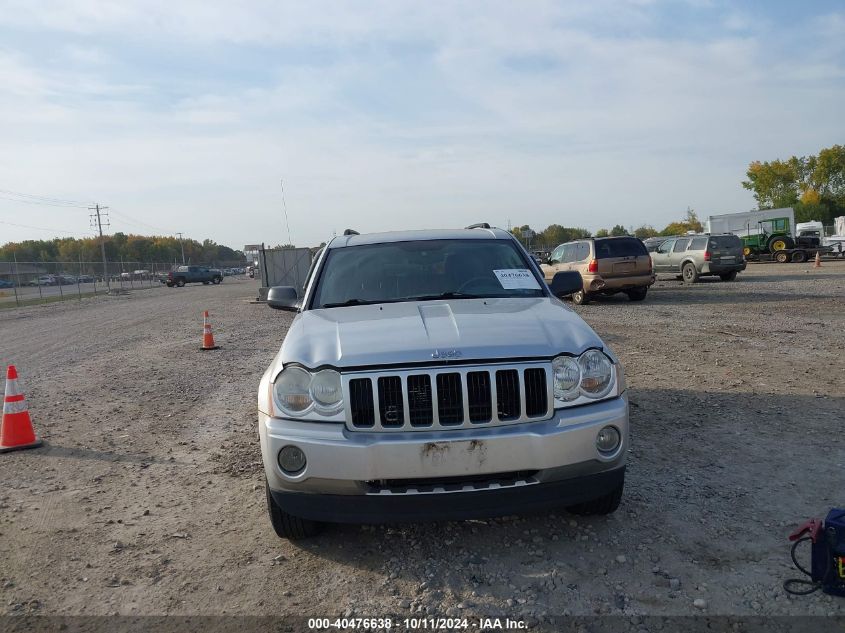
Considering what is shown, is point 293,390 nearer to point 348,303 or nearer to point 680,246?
point 348,303

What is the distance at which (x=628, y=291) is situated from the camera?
57.6ft

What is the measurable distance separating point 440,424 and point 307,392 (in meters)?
0.70

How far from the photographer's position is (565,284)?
5066 mm

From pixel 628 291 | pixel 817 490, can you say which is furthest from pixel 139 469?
pixel 628 291

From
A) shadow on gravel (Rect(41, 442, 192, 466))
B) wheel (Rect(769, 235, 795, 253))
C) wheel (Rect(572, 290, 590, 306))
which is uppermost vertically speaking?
wheel (Rect(769, 235, 795, 253))

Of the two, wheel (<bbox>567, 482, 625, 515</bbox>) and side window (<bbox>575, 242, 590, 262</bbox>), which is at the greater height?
side window (<bbox>575, 242, 590, 262</bbox>)

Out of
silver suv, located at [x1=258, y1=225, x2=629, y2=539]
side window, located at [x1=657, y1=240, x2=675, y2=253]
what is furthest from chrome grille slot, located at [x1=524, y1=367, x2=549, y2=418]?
side window, located at [x1=657, y1=240, x2=675, y2=253]

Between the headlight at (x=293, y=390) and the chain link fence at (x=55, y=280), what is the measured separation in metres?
33.3

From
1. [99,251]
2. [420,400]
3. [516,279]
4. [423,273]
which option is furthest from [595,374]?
[99,251]

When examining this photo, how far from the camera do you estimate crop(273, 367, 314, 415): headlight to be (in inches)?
129

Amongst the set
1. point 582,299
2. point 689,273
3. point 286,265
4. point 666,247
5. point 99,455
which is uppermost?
point 286,265

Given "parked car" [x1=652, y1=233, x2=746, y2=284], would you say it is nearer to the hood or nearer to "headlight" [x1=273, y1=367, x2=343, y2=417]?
the hood

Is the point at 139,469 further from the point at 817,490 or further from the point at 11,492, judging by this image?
the point at 817,490

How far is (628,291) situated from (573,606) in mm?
15602
